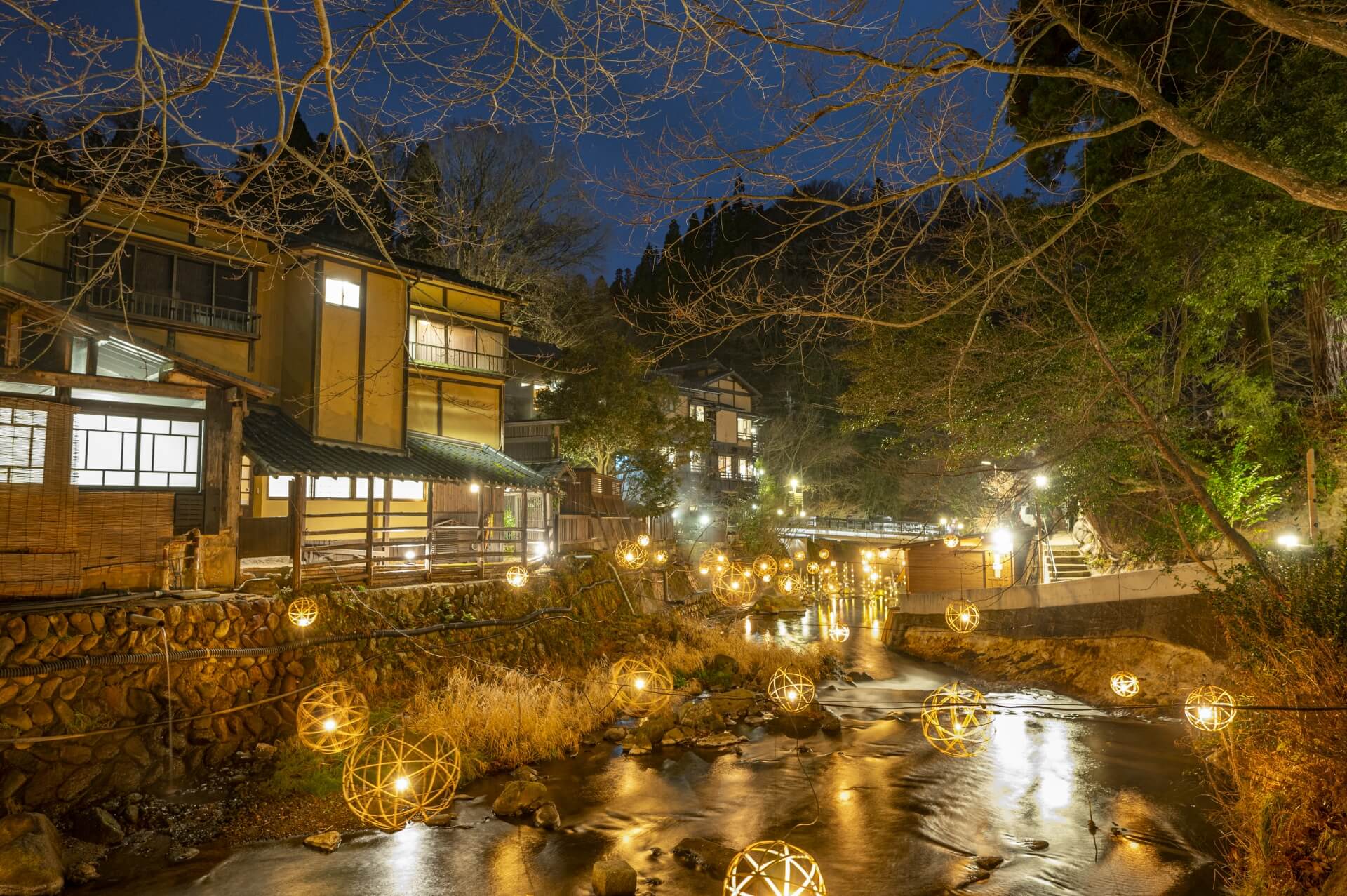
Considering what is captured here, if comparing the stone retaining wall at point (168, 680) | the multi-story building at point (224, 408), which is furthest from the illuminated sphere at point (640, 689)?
the multi-story building at point (224, 408)

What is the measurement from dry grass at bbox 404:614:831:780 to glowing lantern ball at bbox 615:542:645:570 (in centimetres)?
349

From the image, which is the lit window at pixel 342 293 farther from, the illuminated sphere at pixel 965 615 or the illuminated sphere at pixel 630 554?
the illuminated sphere at pixel 965 615

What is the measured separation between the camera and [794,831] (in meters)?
10.3

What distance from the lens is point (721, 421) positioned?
141 feet

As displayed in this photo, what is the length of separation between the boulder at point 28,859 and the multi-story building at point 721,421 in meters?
28.3

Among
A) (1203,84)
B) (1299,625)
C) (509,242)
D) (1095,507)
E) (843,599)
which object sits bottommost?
(843,599)

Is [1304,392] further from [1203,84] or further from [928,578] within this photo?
[928,578]

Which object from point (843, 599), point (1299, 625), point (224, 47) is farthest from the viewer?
point (843, 599)

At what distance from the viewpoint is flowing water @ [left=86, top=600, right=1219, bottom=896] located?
877 cm

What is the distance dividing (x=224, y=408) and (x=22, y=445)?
2859 millimetres

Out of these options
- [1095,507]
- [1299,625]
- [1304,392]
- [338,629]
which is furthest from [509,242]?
[1299,625]

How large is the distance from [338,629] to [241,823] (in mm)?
3981

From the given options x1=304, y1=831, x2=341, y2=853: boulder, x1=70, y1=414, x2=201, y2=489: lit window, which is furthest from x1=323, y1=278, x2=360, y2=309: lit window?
x1=304, y1=831, x2=341, y2=853: boulder

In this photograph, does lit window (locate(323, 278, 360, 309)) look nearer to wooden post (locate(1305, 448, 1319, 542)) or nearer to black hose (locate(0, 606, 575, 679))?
black hose (locate(0, 606, 575, 679))
